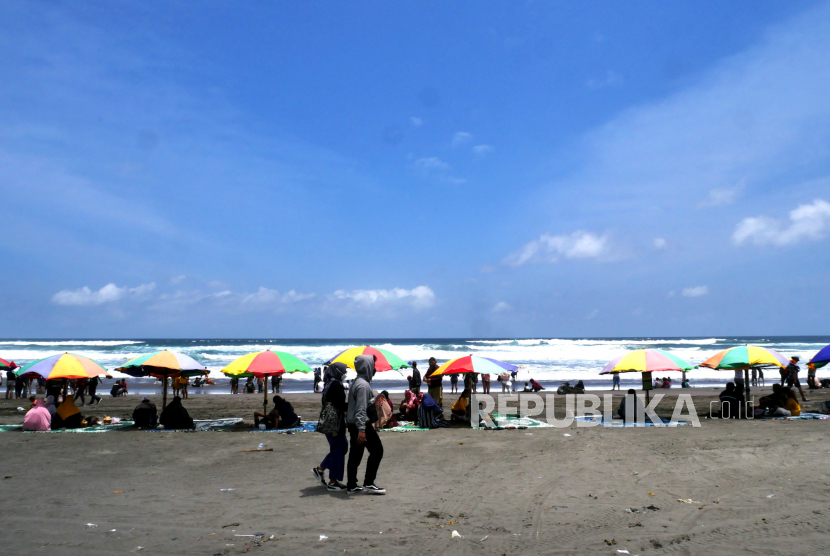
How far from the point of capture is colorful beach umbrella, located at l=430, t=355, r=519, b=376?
498 inches

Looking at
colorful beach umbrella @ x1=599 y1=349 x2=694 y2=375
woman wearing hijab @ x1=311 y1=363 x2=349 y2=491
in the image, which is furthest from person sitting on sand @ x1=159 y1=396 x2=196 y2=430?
colorful beach umbrella @ x1=599 y1=349 x2=694 y2=375

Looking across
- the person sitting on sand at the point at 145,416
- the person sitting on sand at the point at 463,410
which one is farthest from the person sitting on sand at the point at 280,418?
the person sitting on sand at the point at 463,410

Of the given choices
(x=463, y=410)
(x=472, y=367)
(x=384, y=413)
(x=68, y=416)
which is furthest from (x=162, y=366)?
(x=463, y=410)

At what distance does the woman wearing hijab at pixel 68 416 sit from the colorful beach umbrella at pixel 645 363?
1235 centimetres

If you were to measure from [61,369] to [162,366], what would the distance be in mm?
2123

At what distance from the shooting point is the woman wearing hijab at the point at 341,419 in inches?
265

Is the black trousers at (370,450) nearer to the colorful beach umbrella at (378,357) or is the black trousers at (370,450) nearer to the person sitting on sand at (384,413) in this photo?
the colorful beach umbrella at (378,357)

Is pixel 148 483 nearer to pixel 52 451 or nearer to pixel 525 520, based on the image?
pixel 52 451

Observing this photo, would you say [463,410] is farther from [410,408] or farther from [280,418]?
[280,418]

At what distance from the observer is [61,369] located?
1216 centimetres

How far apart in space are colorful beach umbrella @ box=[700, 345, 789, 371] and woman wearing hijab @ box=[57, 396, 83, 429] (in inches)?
578

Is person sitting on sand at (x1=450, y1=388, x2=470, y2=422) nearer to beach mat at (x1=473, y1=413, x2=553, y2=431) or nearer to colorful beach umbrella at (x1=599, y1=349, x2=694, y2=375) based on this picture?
beach mat at (x1=473, y1=413, x2=553, y2=431)

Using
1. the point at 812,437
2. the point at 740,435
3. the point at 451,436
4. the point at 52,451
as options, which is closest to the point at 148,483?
the point at 52,451

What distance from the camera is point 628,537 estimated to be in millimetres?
5230
